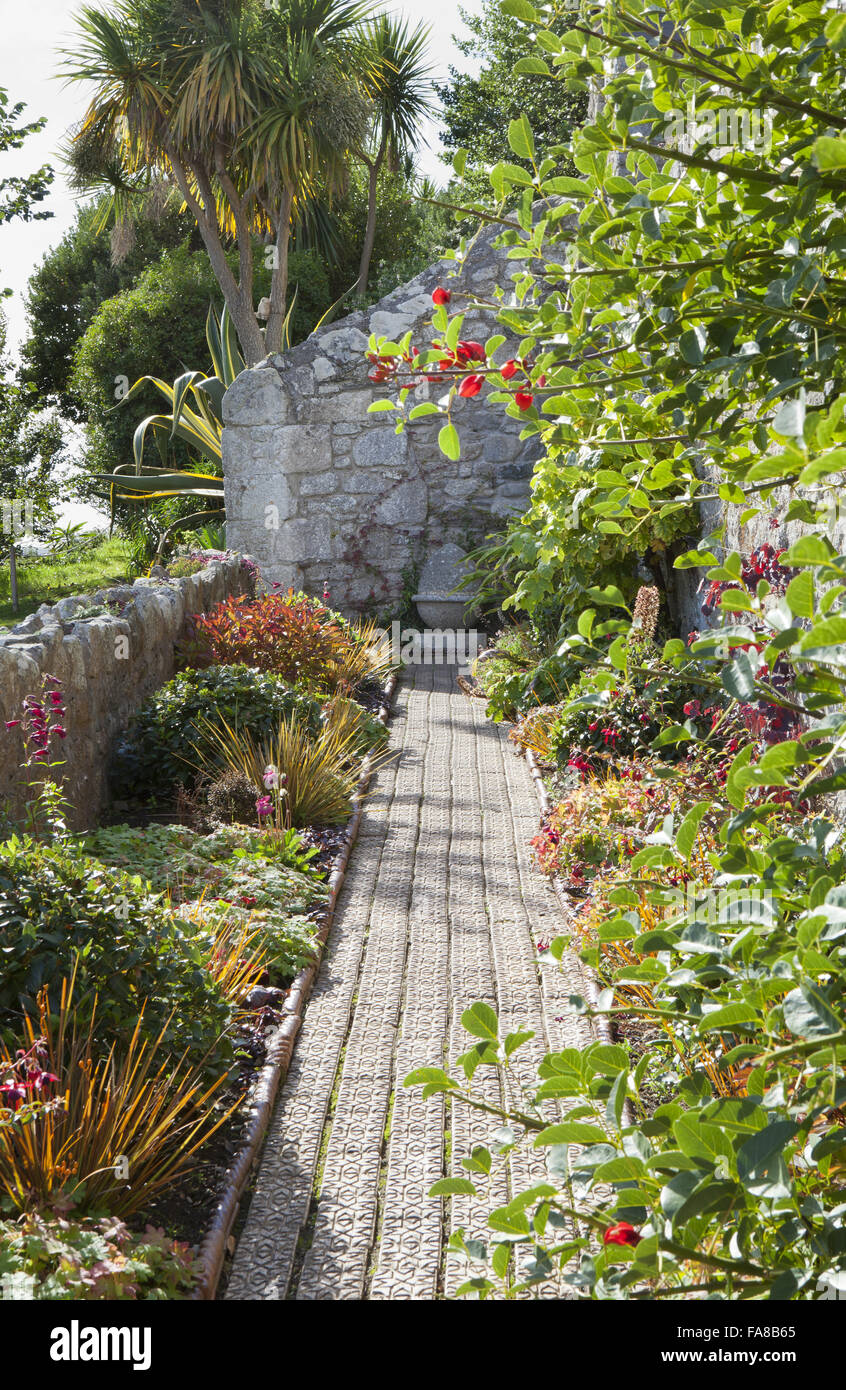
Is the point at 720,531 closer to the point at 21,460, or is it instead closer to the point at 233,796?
the point at 233,796

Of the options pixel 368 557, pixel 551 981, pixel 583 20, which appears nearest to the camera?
pixel 583 20

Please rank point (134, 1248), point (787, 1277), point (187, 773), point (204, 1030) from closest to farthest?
1. point (787, 1277)
2. point (134, 1248)
3. point (204, 1030)
4. point (187, 773)

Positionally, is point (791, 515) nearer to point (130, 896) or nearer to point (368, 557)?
point (130, 896)

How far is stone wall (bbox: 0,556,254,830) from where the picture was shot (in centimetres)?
376

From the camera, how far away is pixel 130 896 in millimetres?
2801

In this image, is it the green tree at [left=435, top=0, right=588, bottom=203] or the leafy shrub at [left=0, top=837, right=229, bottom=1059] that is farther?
the green tree at [left=435, top=0, right=588, bottom=203]

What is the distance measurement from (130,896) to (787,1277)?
2.05 metres

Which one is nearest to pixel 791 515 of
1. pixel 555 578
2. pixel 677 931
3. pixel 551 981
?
pixel 677 931

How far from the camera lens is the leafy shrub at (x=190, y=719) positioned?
4.95 meters

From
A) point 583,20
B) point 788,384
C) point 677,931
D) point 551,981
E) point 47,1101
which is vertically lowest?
point 551,981

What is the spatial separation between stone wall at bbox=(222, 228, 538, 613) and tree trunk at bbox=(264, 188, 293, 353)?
3.30 m

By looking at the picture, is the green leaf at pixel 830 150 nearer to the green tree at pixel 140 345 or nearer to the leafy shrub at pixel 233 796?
the leafy shrub at pixel 233 796

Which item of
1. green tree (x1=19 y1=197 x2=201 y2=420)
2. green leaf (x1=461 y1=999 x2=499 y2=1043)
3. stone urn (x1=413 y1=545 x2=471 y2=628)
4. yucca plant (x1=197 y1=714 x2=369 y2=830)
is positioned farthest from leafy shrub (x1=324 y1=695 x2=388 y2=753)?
green tree (x1=19 y1=197 x2=201 y2=420)

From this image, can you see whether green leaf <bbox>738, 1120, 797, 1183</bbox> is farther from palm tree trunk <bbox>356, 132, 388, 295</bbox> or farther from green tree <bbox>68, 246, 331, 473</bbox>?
palm tree trunk <bbox>356, 132, 388, 295</bbox>
